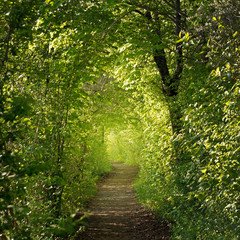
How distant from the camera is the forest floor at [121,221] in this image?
8.18 metres

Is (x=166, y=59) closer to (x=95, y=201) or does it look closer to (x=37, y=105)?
(x=37, y=105)

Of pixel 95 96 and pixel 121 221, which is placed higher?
pixel 95 96

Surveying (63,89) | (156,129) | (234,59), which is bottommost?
(156,129)

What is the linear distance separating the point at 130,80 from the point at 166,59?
2.21 metres

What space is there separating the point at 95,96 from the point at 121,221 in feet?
16.6

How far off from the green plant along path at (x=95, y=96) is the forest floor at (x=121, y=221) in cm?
52

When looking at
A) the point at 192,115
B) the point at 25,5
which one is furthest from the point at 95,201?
the point at 25,5

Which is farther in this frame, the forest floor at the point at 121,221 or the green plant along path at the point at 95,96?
the forest floor at the point at 121,221

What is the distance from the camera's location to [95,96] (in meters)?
7.28

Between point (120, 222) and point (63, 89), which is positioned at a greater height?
point (63, 89)

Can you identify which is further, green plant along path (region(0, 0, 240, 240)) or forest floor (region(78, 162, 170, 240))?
forest floor (region(78, 162, 170, 240))

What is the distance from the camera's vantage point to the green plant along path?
3.10 meters

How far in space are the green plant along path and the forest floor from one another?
1.70ft

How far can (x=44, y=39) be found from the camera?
5707mm
